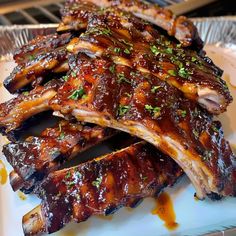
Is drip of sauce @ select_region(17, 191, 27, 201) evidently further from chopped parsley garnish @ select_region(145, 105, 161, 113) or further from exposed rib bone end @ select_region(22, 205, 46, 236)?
chopped parsley garnish @ select_region(145, 105, 161, 113)

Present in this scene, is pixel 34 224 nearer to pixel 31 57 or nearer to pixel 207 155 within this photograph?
pixel 207 155

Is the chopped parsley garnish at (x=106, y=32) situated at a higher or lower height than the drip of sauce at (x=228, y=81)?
higher

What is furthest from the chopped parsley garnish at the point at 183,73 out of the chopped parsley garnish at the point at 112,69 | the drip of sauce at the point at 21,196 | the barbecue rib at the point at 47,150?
the drip of sauce at the point at 21,196

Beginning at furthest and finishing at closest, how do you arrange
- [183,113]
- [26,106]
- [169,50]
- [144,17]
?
[144,17], [169,50], [26,106], [183,113]

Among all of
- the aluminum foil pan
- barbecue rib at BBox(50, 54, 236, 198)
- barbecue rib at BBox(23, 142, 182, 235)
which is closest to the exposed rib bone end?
barbecue rib at BBox(23, 142, 182, 235)

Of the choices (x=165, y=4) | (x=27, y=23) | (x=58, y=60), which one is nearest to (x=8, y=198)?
(x=58, y=60)

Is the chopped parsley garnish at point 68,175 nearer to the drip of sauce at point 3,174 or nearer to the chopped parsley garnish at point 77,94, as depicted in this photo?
the chopped parsley garnish at point 77,94

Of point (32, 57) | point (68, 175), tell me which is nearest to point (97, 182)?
point (68, 175)
